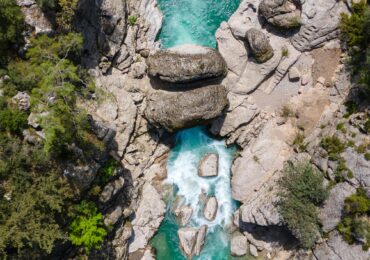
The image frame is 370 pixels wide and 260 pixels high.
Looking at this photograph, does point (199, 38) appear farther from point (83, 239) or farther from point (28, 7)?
point (83, 239)

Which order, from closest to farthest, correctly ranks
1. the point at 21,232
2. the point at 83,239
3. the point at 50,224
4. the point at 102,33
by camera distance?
1. the point at 21,232
2. the point at 50,224
3. the point at 83,239
4. the point at 102,33

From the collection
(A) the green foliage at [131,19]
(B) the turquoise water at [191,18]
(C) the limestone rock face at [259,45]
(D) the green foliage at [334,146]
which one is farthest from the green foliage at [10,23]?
(D) the green foliage at [334,146]

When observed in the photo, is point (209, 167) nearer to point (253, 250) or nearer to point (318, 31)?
point (253, 250)

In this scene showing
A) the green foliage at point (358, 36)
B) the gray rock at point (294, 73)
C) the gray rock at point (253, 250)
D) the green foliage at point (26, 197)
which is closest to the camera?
the green foliage at point (26, 197)

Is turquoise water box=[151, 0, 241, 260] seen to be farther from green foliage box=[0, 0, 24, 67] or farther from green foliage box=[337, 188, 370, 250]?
green foliage box=[0, 0, 24, 67]

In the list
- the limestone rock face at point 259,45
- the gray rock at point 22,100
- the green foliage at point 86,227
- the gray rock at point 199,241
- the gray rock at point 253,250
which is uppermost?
the limestone rock face at point 259,45

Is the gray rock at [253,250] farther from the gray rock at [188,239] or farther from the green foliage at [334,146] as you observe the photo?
the green foliage at [334,146]

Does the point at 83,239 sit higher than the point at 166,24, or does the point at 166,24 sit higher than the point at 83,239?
the point at 166,24

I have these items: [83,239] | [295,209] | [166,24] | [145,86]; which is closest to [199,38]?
[166,24]
